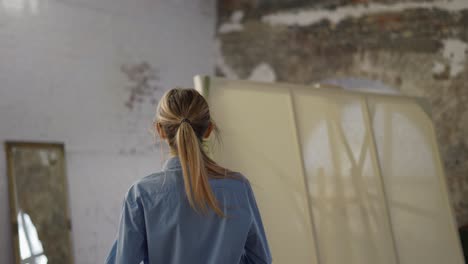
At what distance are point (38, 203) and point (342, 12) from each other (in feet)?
11.0

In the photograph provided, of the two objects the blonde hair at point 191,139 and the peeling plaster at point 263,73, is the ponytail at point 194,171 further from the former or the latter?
the peeling plaster at point 263,73

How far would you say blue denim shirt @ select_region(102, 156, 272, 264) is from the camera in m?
1.95

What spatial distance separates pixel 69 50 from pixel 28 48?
39 cm

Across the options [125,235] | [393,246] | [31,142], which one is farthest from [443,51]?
[125,235]

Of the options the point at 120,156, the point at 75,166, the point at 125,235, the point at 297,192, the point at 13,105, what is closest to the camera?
the point at 125,235

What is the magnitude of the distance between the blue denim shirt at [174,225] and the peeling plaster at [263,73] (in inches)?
180

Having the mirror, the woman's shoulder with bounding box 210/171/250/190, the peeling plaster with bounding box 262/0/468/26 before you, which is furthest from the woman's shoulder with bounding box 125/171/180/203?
the peeling plaster with bounding box 262/0/468/26

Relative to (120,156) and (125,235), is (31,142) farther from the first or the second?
(125,235)

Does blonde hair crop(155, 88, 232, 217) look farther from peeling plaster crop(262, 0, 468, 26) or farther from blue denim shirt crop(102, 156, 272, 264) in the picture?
peeling plaster crop(262, 0, 468, 26)

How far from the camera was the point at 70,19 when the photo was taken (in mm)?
5246

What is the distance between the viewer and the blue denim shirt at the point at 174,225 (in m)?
1.95

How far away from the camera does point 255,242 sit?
83.4 inches

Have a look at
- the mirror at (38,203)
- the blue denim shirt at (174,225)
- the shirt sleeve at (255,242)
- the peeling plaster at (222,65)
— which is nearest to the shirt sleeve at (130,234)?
the blue denim shirt at (174,225)

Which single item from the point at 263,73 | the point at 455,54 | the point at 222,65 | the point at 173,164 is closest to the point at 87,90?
the point at 222,65
